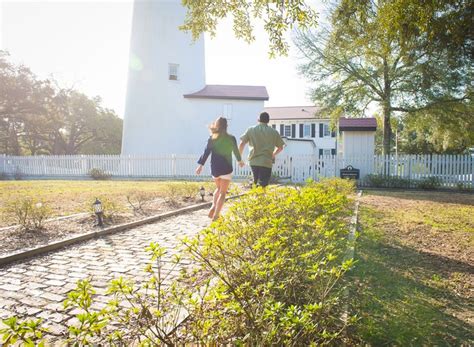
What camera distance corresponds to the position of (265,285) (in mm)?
2037

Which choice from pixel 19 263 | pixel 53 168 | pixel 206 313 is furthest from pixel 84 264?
pixel 53 168

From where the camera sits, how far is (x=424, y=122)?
20.2 meters

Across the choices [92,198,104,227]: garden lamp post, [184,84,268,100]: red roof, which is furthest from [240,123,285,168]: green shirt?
[184,84,268,100]: red roof

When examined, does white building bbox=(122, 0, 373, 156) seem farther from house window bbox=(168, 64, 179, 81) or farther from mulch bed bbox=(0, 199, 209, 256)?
mulch bed bbox=(0, 199, 209, 256)

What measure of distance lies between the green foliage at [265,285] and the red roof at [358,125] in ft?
49.1

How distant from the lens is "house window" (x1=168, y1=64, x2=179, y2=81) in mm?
25453

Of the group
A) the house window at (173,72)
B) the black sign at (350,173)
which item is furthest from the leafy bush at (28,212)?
the house window at (173,72)

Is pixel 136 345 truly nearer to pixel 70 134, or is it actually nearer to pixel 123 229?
pixel 123 229

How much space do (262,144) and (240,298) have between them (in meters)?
4.36

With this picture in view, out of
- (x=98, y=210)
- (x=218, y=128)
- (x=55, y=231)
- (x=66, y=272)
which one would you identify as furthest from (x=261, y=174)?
(x=55, y=231)

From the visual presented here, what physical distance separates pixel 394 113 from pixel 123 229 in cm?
2043

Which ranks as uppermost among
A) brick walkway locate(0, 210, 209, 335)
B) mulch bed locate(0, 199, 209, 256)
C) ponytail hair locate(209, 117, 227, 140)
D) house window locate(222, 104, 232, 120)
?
house window locate(222, 104, 232, 120)

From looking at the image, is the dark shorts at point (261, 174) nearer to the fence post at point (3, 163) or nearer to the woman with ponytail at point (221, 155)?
the woman with ponytail at point (221, 155)

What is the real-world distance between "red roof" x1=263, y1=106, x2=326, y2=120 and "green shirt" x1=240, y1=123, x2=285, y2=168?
40.0m
